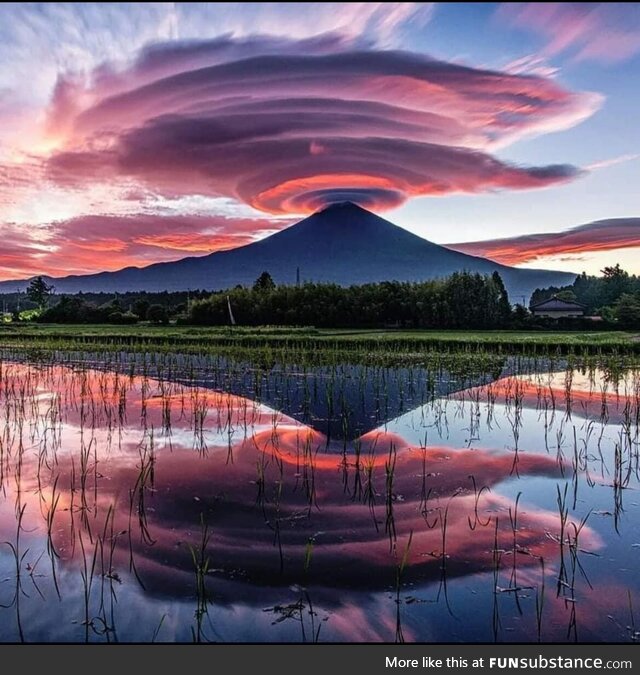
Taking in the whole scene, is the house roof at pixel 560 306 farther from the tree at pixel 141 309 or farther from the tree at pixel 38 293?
the tree at pixel 38 293

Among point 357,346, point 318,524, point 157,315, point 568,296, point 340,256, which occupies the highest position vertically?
point 340,256

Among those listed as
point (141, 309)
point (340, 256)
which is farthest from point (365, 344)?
point (340, 256)

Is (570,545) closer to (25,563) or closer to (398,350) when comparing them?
(25,563)

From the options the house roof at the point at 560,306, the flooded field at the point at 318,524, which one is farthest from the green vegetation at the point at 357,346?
the house roof at the point at 560,306

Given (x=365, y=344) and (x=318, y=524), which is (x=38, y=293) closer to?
(x=365, y=344)

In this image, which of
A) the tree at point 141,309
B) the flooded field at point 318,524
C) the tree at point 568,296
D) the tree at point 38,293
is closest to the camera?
the flooded field at point 318,524

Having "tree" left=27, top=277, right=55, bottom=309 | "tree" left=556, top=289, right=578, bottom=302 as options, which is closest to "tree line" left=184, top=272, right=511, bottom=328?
"tree" left=556, top=289, right=578, bottom=302

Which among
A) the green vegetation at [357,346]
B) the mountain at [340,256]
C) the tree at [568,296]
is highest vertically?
the mountain at [340,256]

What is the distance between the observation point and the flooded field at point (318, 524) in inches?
123

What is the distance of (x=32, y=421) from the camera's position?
8.06m

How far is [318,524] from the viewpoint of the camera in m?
4.36

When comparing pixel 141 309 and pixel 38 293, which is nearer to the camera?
pixel 141 309
